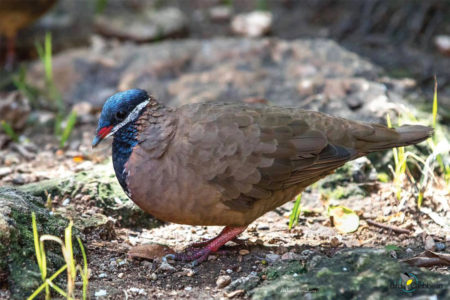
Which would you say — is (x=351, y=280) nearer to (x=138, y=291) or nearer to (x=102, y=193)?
(x=138, y=291)

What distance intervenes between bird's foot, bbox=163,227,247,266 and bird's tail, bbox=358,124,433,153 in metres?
1.00

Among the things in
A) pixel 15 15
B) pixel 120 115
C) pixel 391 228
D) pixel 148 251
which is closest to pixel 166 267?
pixel 148 251

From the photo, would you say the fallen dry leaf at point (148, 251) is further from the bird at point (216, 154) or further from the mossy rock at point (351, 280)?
the mossy rock at point (351, 280)

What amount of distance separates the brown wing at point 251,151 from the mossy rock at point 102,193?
889 mm

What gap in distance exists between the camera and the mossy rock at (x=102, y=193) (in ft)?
14.1

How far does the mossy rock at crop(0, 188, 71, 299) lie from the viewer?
3113mm

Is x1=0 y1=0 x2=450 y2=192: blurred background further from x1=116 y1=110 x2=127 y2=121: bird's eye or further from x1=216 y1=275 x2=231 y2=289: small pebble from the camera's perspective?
x1=216 y1=275 x2=231 y2=289: small pebble

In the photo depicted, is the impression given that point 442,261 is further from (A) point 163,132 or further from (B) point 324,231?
(A) point 163,132

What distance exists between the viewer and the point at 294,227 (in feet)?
14.2

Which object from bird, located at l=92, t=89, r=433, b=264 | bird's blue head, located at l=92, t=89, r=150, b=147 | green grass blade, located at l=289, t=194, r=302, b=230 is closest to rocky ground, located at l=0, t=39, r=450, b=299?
green grass blade, located at l=289, t=194, r=302, b=230

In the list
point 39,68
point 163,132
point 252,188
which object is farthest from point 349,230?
point 39,68

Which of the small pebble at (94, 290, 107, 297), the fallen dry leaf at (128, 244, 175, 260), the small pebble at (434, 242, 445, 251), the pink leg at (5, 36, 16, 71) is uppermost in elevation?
the pink leg at (5, 36, 16, 71)

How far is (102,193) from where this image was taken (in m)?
4.38

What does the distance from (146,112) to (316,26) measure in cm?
488
